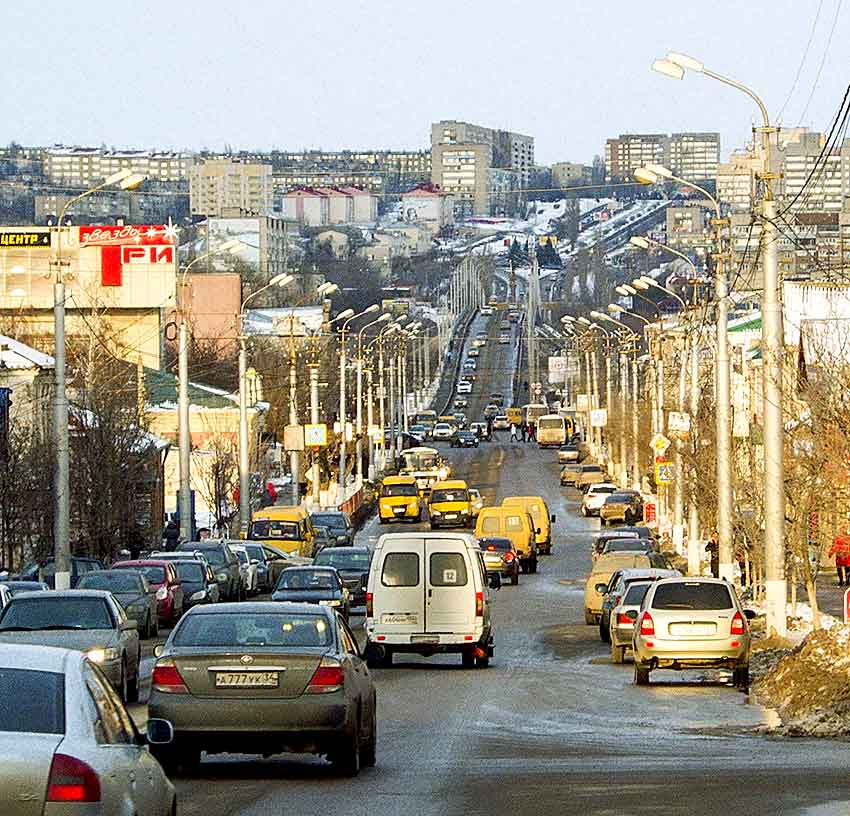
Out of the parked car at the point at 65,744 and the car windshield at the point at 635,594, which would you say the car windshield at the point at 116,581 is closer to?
the car windshield at the point at 635,594

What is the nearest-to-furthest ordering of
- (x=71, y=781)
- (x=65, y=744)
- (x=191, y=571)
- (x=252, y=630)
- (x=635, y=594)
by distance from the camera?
(x=71, y=781) < (x=65, y=744) < (x=252, y=630) < (x=635, y=594) < (x=191, y=571)

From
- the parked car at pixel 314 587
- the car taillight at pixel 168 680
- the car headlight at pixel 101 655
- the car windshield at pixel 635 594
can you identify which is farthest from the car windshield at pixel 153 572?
the car taillight at pixel 168 680

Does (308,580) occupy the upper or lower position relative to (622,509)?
upper

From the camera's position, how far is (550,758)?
711 inches

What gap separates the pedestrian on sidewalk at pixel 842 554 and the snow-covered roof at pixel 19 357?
91.1 ft

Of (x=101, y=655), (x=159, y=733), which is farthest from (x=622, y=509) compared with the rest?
(x=159, y=733)

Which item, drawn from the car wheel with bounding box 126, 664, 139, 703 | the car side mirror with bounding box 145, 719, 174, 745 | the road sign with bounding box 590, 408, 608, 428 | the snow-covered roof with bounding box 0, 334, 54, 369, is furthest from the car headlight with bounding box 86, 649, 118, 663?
the road sign with bounding box 590, 408, 608, 428

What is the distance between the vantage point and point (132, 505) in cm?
6094

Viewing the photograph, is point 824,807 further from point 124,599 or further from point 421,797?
point 124,599

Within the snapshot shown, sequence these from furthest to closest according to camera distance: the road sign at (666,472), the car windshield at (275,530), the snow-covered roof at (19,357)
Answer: the snow-covered roof at (19,357)
the car windshield at (275,530)
the road sign at (666,472)

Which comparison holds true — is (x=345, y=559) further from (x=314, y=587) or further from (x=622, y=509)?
(x=622, y=509)

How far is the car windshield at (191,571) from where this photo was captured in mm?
45750

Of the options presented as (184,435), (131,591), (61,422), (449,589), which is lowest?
(131,591)

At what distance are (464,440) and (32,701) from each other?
135m
